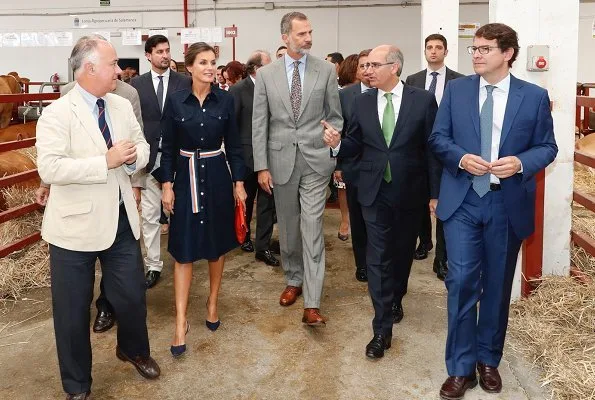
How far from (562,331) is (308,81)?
7.52ft

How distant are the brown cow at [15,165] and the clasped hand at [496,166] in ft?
15.7

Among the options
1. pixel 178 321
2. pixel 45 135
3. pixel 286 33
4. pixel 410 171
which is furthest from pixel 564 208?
pixel 45 135

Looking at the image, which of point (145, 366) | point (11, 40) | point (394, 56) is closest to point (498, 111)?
point (394, 56)

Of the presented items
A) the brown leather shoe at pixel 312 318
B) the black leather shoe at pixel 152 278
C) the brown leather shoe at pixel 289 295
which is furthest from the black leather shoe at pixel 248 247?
the brown leather shoe at pixel 312 318

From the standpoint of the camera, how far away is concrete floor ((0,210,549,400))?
3.20m

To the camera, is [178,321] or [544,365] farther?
[178,321]

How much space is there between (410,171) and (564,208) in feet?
4.69

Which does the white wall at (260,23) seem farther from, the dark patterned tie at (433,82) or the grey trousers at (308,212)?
the grey trousers at (308,212)

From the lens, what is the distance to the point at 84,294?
2986 mm

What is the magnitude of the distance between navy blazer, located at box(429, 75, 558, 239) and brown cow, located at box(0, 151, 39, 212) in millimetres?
4607

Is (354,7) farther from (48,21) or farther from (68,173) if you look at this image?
(68,173)

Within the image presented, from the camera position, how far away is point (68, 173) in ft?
8.86

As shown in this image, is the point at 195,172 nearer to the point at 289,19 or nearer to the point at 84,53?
the point at 84,53

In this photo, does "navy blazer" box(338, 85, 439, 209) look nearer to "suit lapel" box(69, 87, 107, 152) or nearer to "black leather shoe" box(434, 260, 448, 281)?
"suit lapel" box(69, 87, 107, 152)
